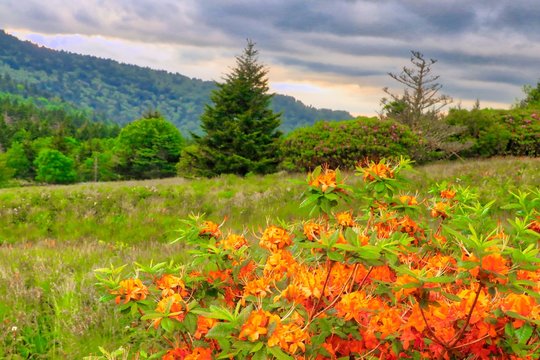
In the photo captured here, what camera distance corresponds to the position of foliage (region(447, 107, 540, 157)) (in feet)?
72.4

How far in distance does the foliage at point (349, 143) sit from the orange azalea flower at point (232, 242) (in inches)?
575

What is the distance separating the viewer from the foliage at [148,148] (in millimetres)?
56906

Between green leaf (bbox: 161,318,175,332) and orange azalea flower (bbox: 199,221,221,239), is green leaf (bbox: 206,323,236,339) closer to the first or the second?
green leaf (bbox: 161,318,175,332)

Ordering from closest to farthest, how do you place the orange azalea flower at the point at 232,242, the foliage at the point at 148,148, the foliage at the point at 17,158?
1. the orange azalea flower at the point at 232,242
2. the foliage at the point at 148,148
3. the foliage at the point at 17,158

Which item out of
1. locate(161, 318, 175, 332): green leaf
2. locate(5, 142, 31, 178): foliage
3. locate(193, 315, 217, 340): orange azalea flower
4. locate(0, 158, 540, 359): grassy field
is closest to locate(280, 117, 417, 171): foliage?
locate(0, 158, 540, 359): grassy field

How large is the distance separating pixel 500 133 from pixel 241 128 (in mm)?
13600

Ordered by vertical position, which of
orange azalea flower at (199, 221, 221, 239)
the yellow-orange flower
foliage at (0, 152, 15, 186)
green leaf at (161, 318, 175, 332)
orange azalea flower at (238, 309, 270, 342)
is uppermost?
the yellow-orange flower

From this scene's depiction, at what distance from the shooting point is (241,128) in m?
25.5

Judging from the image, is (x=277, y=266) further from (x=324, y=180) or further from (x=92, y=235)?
(x=92, y=235)

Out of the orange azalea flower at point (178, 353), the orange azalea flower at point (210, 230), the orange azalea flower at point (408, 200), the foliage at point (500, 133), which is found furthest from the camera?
the foliage at point (500, 133)

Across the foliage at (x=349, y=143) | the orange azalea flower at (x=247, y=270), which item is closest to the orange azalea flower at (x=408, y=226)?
the orange azalea flower at (x=247, y=270)

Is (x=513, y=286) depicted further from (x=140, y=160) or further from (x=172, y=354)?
(x=140, y=160)

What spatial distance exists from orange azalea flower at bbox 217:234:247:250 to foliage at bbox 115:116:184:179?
55693 millimetres

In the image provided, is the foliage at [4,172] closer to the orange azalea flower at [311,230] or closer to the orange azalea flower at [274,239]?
the orange azalea flower at [274,239]
